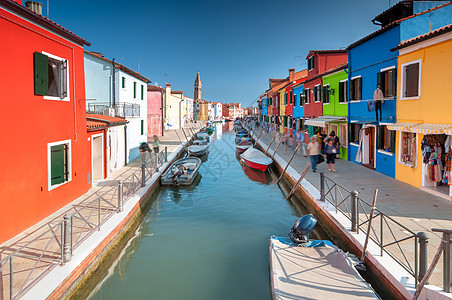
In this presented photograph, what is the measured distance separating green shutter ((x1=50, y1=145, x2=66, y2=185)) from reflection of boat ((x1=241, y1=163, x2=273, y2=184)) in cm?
1101

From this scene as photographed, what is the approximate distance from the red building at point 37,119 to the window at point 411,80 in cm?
1215

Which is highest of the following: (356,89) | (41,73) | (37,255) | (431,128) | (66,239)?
(356,89)

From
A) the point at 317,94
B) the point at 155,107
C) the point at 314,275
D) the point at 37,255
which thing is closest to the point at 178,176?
the point at 37,255

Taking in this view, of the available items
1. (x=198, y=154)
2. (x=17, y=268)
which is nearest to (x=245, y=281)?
(x=17, y=268)

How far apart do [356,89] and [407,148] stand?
560 cm

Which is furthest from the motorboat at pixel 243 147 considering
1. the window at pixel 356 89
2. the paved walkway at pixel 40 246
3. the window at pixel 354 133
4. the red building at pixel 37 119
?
the red building at pixel 37 119

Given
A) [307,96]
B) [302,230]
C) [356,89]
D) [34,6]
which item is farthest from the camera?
[307,96]

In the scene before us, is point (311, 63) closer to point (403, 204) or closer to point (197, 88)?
point (403, 204)

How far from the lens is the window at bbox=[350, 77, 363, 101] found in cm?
1574

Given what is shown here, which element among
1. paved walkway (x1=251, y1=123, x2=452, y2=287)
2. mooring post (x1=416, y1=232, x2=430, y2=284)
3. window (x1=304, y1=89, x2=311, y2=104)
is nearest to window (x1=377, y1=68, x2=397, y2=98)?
paved walkway (x1=251, y1=123, x2=452, y2=287)

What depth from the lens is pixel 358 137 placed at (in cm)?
1639

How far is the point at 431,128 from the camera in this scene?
31.4ft

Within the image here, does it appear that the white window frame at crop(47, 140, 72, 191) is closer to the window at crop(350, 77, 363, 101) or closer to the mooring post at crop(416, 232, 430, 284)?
the mooring post at crop(416, 232, 430, 284)

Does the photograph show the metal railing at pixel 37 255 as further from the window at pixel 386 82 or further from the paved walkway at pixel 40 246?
the window at pixel 386 82
